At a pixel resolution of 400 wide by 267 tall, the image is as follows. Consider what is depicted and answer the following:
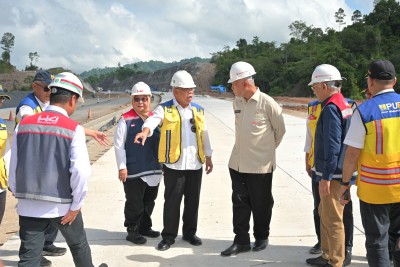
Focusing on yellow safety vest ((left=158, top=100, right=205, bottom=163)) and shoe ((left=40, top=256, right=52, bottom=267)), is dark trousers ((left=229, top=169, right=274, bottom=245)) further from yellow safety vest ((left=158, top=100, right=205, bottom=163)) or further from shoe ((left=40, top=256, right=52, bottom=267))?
shoe ((left=40, top=256, right=52, bottom=267))

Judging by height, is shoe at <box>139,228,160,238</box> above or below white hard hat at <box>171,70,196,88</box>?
below

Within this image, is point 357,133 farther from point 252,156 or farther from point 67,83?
point 67,83

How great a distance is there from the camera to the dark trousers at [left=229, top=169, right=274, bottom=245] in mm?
4477

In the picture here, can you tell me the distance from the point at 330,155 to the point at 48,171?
7.57 ft

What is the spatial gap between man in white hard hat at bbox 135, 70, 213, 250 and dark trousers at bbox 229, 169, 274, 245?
49cm

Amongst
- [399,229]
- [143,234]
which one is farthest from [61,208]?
[399,229]

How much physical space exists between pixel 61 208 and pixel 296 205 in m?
3.85

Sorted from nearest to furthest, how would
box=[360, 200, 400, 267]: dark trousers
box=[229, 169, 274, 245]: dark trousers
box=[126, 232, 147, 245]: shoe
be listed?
box=[360, 200, 400, 267]: dark trousers < box=[229, 169, 274, 245]: dark trousers < box=[126, 232, 147, 245]: shoe

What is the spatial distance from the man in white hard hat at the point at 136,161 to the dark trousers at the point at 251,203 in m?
0.97

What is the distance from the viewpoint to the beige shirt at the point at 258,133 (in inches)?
174

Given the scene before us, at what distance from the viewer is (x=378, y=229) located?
3119mm

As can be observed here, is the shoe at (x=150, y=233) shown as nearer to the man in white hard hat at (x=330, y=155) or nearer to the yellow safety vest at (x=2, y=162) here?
the yellow safety vest at (x=2, y=162)

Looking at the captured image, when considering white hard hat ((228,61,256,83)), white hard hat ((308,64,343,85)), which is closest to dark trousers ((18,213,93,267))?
white hard hat ((228,61,256,83))

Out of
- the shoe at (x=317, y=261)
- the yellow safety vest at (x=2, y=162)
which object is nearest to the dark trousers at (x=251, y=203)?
the shoe at (x=317, y=261)
